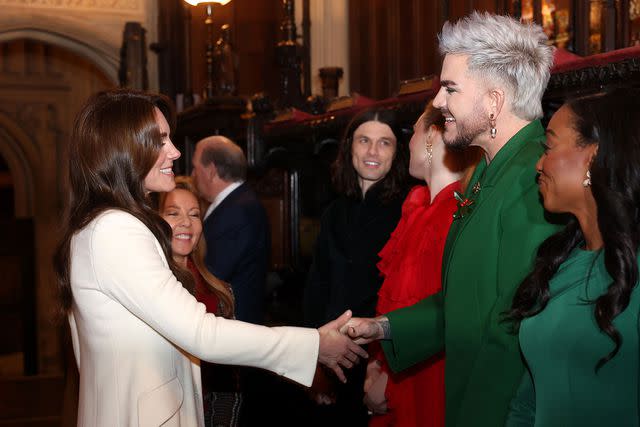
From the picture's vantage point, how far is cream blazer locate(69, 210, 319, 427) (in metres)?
2.29

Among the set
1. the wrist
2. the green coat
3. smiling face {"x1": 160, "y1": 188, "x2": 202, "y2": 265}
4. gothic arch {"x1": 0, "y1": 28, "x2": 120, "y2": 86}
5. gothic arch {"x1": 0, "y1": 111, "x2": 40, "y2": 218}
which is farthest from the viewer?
gothic arch {"x1": 0, "y1": 111, "x2": 40, "y2": 218}

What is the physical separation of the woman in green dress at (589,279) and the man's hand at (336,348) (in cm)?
73

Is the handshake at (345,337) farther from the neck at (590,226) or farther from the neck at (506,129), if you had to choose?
the neck at (590,226)

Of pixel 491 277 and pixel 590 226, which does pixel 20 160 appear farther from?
pixel 590 226

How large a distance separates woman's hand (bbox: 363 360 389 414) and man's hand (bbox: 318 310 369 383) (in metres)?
0.53

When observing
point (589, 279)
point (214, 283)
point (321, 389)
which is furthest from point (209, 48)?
point (589, 279)

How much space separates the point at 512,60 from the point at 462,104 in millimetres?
189

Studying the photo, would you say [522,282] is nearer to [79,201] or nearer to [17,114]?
[79,201]

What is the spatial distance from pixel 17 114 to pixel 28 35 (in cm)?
248

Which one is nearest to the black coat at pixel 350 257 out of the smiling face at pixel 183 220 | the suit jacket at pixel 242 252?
the smiling face at pixel 183 220

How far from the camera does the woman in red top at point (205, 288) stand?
3.38 m

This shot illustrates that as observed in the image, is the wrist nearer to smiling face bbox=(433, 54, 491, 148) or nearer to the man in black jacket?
smiling face bbox=(433, 54, 491, 148)

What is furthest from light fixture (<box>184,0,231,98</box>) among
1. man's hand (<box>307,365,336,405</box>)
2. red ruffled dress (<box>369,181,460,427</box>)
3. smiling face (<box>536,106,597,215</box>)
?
smiling face (<box>536,106,597,215</box>)

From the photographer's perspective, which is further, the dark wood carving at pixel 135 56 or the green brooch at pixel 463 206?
the dark wood carving at pixel 135 56
